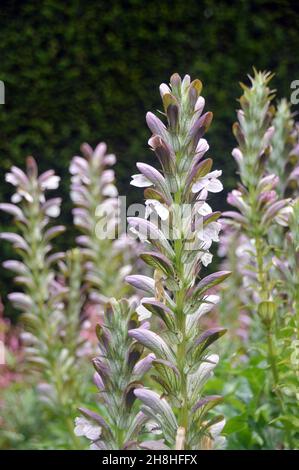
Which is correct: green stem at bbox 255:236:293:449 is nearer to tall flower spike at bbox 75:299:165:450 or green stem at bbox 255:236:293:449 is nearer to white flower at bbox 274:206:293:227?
white flower at bbox 274:206:293:227

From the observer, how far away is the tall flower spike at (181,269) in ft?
4.30

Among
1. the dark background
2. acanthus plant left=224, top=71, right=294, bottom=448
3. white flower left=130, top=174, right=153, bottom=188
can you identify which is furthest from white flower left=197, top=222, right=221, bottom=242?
the dark background

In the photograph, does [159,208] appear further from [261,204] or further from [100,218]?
[100,218]

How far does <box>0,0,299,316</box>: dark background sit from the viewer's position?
5508 millimetres

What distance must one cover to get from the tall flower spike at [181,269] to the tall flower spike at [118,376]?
4 cm

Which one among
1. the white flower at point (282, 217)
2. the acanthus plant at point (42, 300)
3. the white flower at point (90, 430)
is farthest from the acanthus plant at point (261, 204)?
the acanthus plant at point (42, 300)

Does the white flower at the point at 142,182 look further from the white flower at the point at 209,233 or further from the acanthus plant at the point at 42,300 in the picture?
the acanthus plant at the point at 42,300

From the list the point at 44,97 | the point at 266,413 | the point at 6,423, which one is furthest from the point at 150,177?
the point at 44,97

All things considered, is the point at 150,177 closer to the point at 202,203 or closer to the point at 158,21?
the point at 202,203

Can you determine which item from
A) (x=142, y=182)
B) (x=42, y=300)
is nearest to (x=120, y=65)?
(x=42, y=300)

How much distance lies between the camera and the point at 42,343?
112 inches

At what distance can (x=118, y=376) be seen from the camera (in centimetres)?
136

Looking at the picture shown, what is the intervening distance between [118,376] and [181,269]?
236 mm
